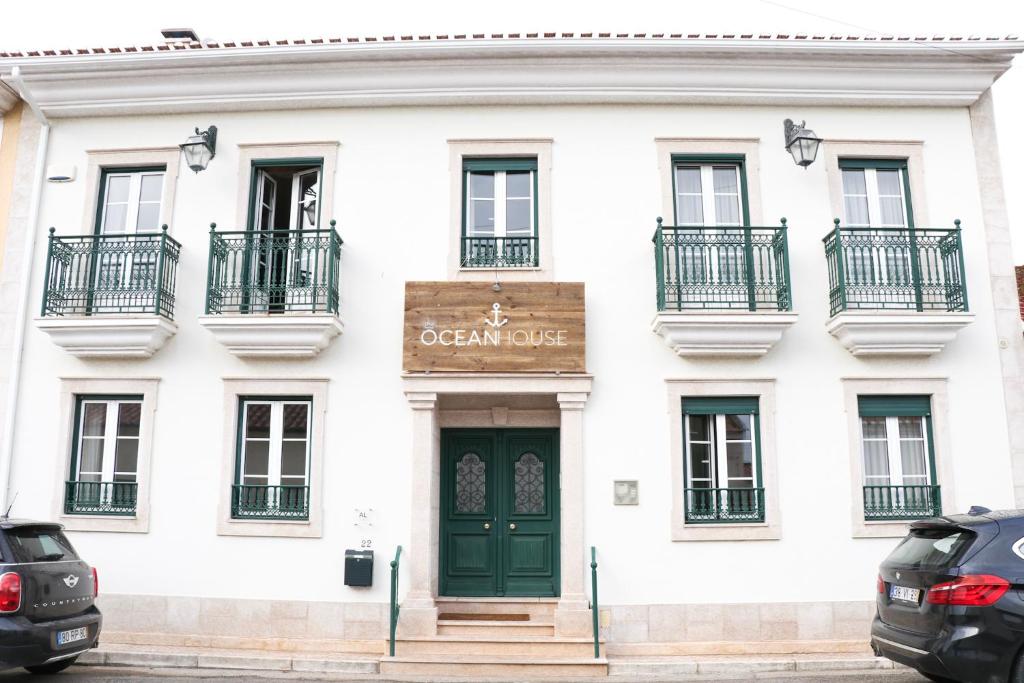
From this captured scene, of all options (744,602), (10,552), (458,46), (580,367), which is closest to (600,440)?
(580,367)

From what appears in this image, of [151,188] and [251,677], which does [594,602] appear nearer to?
[251,677]

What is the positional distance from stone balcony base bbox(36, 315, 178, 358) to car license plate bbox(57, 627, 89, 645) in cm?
370

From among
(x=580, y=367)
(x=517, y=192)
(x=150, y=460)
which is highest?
(x=517, y=192)

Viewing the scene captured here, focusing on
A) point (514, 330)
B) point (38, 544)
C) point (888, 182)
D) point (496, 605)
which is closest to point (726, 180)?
point (888, 182)

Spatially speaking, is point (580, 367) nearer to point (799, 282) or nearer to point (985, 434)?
point (799, 282)

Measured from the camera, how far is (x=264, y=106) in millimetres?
10445

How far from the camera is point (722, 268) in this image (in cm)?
978

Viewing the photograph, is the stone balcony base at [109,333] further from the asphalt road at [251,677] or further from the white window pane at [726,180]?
the white window pane at [726,180]

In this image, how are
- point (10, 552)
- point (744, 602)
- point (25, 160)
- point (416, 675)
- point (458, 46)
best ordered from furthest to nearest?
1. point (25, 160)
2. point (458, 46)
3. point (744, 602)
4. point (416, 675)
5. point (10, 552)

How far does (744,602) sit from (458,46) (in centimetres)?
769

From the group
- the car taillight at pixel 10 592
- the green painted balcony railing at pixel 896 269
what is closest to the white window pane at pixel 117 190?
the car taillight at pixel 10 592

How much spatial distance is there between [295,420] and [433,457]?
1.83 metres

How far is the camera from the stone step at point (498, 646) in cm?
861

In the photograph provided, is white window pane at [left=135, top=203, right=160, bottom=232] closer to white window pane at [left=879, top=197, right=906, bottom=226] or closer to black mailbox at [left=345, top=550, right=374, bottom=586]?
black mailbox at [left=345, top=550, right=374, bottom=586]
